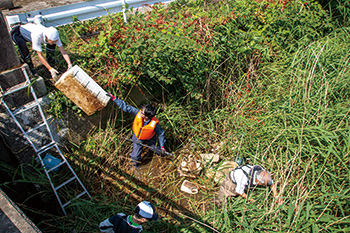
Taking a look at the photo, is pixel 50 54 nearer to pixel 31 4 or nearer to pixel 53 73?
pixel 53 73

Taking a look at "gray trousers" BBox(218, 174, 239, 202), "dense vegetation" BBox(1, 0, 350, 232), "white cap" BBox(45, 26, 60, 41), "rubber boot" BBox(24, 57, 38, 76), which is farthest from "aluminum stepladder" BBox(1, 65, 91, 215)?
"gray trousers" BBox(218, 174, 239, 202)

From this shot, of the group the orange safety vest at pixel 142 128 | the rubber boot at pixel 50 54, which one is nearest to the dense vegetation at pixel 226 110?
the rubber boot at pixel 50 54

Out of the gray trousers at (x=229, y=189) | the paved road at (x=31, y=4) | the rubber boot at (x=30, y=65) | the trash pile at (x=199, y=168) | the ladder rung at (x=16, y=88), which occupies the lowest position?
the trash pile at (x=199, y=168)

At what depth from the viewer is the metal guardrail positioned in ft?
12.1

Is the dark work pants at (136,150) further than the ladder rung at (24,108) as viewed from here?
Yes

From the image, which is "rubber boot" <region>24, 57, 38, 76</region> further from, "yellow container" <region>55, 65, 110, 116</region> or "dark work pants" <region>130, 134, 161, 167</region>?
"dark work pants" <region>130, 134, 161, 167</region>

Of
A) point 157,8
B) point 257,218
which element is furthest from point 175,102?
point 257,218

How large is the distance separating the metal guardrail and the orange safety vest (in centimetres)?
218

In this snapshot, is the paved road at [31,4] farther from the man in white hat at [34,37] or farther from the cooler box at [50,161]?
the cooler box at [50,161]

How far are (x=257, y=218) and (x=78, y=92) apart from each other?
315 centimetres

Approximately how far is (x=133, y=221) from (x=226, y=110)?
2.86 meters

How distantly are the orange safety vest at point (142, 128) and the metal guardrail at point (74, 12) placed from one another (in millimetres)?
2177

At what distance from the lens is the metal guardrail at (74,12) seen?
3.68 metres

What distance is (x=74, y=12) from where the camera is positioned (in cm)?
413
